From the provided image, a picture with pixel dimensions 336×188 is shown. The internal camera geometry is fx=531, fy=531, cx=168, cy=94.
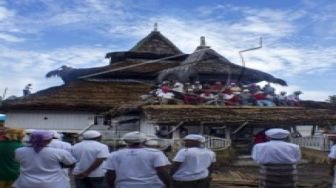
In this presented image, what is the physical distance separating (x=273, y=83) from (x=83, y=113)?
31.6ft

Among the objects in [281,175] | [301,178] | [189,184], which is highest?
[281,175]

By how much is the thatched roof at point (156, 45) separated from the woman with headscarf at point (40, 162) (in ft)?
85.4

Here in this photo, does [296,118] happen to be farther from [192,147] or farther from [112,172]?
[112,172]

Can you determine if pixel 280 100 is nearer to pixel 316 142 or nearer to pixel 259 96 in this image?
pixel 259 96

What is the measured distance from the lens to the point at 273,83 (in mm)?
26766

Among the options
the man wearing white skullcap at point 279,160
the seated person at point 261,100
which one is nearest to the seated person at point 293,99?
the seated person at point 261,100

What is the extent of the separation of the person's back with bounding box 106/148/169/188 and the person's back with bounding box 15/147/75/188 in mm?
646

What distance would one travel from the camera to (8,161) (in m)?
6.68

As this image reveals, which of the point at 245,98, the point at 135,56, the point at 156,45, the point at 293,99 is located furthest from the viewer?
the point at 156,45

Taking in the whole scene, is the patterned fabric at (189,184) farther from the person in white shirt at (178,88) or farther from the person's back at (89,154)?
the person in white shirt at (178,88)

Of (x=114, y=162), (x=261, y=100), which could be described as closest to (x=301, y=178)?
(x=114, y=162)

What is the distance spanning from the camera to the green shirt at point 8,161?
6648 millimetres

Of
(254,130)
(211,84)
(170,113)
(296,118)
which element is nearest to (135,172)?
(170,113)

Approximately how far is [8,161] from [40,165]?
91 cm
